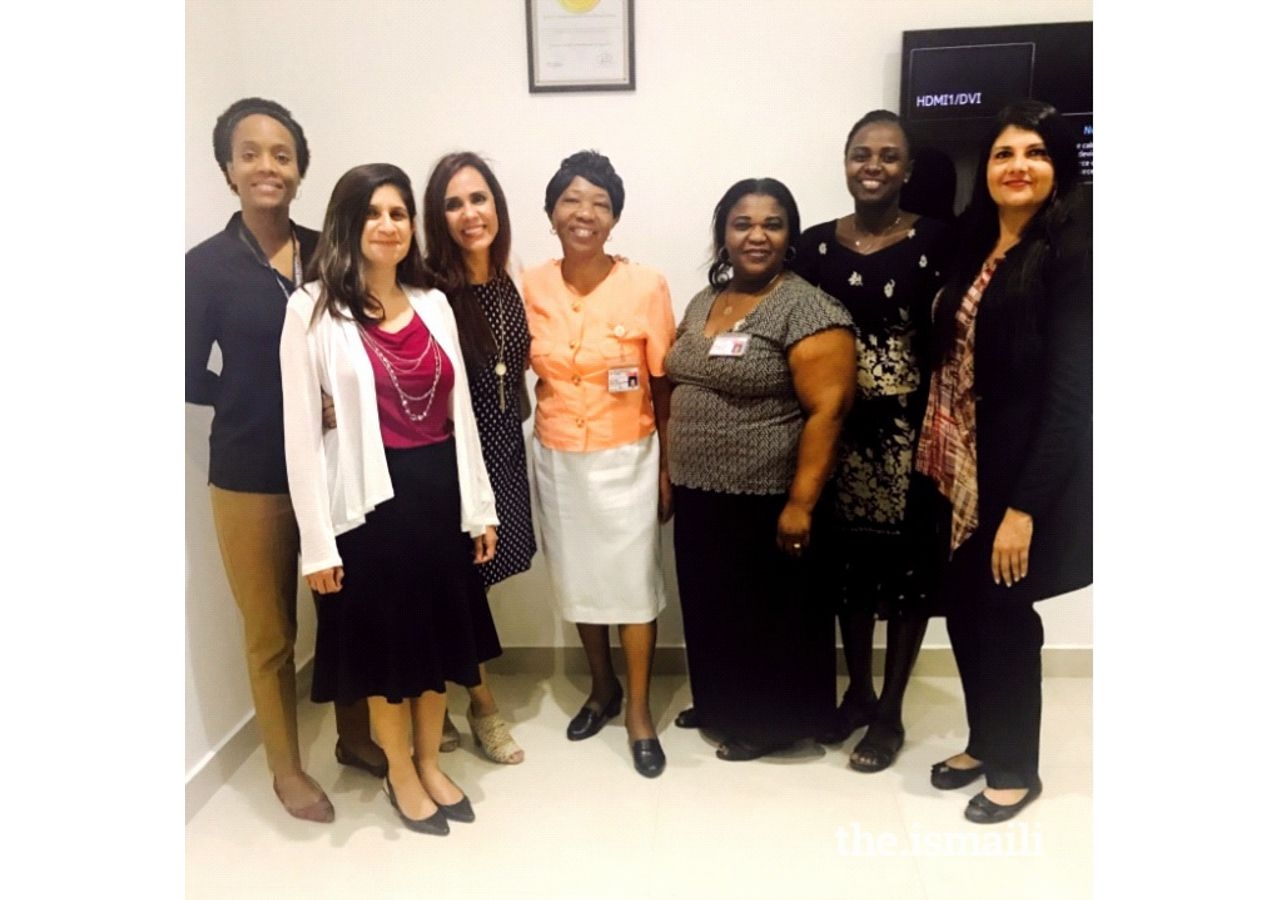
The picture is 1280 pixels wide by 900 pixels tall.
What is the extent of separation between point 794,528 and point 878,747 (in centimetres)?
45

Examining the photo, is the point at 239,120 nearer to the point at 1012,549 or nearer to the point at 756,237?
the point at 756,237

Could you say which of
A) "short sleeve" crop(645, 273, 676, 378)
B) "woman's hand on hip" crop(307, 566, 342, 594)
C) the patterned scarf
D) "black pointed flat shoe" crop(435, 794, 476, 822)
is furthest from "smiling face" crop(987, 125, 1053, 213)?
"black pointed flat shoe" crop(435, 794, 476, 822)

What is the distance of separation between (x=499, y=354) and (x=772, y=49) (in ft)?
2.34

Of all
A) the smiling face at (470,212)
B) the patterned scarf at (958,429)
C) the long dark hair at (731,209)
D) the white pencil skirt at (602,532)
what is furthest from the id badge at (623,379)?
the patterned scarf at (958,429)

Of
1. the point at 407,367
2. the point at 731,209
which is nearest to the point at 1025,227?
the point at 731,209

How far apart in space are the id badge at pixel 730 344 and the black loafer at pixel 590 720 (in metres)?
0.72

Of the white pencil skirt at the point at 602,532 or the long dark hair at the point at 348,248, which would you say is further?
the white pencil skirt at the point at 602,532

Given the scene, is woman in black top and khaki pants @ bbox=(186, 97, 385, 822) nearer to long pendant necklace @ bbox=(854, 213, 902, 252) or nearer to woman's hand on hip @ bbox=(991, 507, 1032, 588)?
long pendant necklace @ bbox=(854, 213, 902, 252)

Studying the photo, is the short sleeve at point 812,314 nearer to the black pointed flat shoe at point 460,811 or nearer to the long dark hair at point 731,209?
the long dark hair at point 731,209

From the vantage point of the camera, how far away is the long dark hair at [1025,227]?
4.59ft

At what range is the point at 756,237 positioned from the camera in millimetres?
1572
